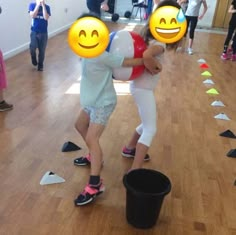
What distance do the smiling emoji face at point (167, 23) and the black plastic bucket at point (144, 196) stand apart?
0.68 meters

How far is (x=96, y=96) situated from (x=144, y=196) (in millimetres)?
541

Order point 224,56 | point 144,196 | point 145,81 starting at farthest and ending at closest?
point 224,56 < point 145,81 < point 144,196

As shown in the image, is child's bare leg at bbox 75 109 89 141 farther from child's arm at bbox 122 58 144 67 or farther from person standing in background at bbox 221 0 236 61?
person standing in background at bbox 221 0 236 61

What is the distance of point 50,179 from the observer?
1912mm

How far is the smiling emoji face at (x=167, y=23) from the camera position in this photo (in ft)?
4.45

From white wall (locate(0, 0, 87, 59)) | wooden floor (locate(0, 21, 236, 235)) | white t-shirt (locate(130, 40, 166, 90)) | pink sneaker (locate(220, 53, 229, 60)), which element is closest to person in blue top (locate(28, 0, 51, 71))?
wooden floor (locate(0, 21, 236, 235))

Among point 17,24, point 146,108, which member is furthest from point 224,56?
point 146,108

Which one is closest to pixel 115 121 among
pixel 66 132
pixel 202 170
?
pixel 66 132

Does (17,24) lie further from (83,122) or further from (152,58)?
(152,58)

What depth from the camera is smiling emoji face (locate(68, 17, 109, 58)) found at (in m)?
1.21

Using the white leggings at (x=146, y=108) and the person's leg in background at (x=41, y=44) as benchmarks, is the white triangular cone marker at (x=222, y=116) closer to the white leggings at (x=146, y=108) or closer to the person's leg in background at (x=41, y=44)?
the white leggings at (x=146, y=108)

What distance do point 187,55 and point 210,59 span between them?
0.38 meters

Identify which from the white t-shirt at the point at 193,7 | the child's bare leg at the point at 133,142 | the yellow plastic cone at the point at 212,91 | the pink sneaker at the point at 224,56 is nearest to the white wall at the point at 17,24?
the white t-shirt at the point at 193,7

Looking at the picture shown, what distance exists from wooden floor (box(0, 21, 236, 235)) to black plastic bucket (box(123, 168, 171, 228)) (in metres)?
0.05
